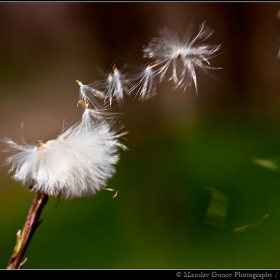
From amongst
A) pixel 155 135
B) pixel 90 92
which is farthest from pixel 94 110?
pixel 155 135

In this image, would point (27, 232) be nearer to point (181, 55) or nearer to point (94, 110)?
point (94, 110)

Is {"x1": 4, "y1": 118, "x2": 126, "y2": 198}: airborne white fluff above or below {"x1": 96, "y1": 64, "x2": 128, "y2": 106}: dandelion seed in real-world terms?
below

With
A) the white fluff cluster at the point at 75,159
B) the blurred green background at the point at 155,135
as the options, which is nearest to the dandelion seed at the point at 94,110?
the white fluff cluster at the point at 75,159

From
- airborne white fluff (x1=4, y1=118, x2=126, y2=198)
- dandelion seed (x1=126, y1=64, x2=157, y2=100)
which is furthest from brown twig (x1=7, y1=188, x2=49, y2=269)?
dandelion seed (x1=126, y1=64, x2=157, y2=100)

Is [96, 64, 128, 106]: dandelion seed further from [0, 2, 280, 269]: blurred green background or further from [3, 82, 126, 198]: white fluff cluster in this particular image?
[0, 2, 280, 269]: blurred green background

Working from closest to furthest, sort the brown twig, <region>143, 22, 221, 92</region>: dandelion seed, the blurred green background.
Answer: the brown twig, <region>143, 22, 221, 92</region>: dandelion seed, the blurred green background

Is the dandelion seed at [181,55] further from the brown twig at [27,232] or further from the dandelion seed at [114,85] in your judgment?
the brown twig at [27,232]

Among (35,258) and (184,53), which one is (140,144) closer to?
(35,258)
